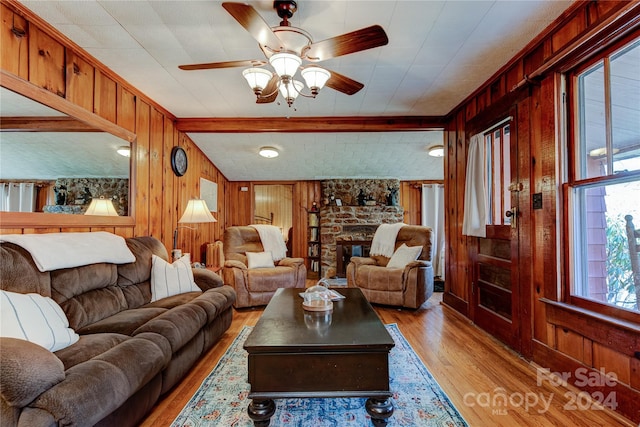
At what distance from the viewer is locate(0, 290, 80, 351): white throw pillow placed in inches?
53.4

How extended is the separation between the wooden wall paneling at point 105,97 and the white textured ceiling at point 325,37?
131 mm

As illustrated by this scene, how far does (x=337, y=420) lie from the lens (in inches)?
64.6

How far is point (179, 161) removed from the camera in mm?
4070

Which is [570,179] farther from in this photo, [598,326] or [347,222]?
[347,222]

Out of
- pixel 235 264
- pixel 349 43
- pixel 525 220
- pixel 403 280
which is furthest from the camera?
pixel 235 264

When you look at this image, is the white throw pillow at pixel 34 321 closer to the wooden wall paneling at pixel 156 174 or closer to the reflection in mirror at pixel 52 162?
the reflection in mirror at pixel 52 162

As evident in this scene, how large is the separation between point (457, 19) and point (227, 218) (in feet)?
18.3

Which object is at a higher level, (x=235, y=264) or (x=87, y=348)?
(x=235, y=264)

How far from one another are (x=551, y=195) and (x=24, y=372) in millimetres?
2927

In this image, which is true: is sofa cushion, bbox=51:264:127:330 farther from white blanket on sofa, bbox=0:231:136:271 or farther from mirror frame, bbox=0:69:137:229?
mirror frame, bbox=0:69:137:229

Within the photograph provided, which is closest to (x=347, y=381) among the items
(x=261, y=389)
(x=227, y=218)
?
(x=261, y=389)

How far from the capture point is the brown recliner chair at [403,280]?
3605 mm

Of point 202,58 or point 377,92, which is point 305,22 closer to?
point 202,58

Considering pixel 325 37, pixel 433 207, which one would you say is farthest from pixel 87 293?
pixel 433 207
